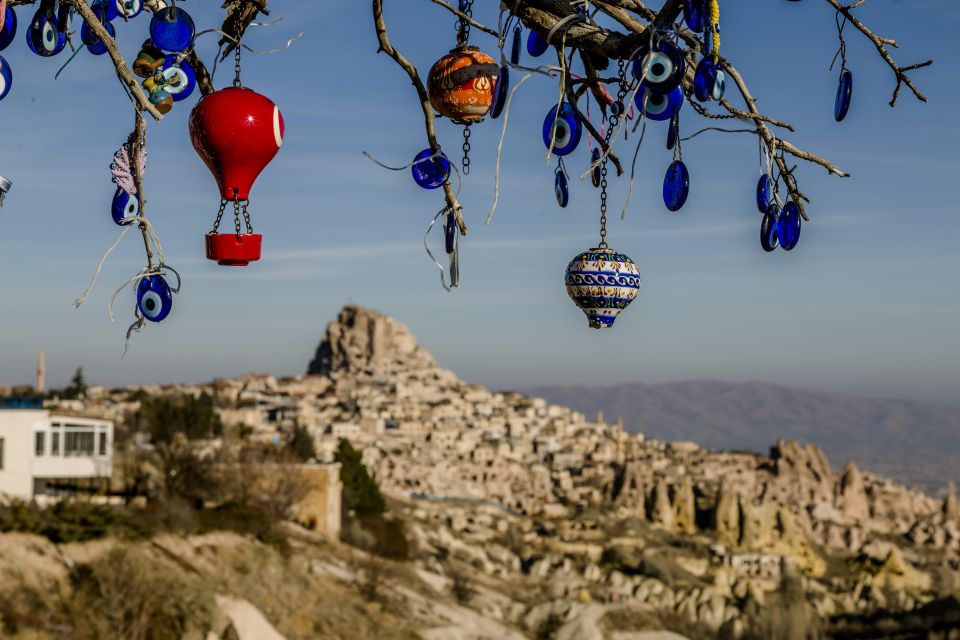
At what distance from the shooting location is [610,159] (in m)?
2.76

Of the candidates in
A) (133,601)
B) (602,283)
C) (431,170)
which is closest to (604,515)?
(133,601)

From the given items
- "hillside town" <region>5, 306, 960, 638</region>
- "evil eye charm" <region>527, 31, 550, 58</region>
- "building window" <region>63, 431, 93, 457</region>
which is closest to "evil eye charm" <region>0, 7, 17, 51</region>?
"evil eye charm" <region>527, 31, 550, 58</region>

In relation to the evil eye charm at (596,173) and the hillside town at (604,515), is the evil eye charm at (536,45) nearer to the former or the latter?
the evil eye charm at (596,173)

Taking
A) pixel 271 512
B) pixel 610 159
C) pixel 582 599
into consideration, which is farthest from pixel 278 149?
pixel 582 599

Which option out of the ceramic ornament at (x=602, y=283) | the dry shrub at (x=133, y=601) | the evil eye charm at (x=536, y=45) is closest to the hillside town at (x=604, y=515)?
the dry shrub at (x=133, y=601)

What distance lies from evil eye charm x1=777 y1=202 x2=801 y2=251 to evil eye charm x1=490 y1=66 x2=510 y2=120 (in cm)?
73

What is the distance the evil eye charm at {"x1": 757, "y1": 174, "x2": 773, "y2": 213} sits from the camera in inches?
98.3

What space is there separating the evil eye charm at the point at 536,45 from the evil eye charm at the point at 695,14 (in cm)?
42

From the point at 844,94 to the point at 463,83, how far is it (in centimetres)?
84

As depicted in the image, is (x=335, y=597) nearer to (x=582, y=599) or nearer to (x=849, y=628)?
(x=582, y=599)

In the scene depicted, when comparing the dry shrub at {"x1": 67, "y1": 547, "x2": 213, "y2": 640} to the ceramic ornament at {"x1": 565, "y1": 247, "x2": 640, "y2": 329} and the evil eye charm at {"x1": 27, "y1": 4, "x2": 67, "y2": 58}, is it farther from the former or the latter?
the ceramic ornament at {"x1": 565, "y1": 247, "x2": 640, "y2": 329}

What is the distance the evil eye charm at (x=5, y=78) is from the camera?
260 cm

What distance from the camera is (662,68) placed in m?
1.94

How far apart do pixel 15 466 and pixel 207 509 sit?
3831 millimetres
